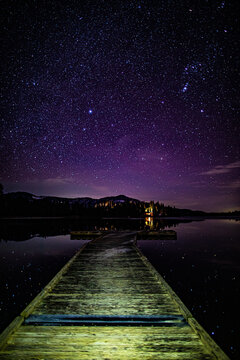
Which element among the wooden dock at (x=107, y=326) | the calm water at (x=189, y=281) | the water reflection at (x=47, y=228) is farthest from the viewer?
the water reflection at (x=47, y=228)

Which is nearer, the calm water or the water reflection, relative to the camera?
the calm water

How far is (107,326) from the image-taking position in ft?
13.5

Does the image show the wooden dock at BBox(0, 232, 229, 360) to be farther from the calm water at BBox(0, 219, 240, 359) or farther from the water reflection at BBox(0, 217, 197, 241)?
the water reflection at BBox(0, 217, 197, 241)

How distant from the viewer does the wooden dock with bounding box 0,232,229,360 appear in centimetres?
329

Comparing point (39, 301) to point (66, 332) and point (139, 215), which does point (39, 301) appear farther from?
point (139, 215)

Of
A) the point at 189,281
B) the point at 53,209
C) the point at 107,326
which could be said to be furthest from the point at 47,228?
the point at 53,209

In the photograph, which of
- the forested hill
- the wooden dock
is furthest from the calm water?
the forested hill

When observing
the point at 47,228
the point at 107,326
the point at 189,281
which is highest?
the point at 107,326

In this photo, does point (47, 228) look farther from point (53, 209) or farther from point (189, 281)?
point (53, 209)

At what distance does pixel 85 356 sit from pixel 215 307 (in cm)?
615

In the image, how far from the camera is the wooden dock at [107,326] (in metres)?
3.29

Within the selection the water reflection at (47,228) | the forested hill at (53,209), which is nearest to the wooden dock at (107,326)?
the water reflection at (47,228)

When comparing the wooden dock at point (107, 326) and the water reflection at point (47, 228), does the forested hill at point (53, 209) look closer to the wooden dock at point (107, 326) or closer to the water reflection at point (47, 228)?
the water reflection at point (47, 228)

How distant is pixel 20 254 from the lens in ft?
52.3
